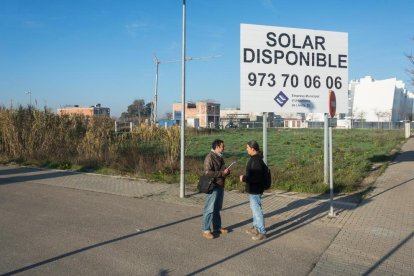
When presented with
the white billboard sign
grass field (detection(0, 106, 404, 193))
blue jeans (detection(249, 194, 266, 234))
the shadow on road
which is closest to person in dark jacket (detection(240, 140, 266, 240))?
blue jeans (detection(249, 194, 266, 234))

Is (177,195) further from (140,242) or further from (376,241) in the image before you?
(376,241)

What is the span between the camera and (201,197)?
1024 cm

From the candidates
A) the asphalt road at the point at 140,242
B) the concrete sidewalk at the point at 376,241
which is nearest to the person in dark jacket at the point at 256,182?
the asphalt road at the point at 140,242

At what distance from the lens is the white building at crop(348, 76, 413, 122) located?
396 feet

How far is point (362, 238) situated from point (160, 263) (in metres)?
3.34

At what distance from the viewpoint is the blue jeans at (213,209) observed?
682 cm

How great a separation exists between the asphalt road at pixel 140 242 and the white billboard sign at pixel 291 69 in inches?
146

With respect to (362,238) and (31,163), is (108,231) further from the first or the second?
(31,163)

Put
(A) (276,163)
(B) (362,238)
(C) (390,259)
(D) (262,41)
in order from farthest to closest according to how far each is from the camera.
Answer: (A) (276,163) < (D) (262,41) < (B) (362,238) < (C) (390,259)

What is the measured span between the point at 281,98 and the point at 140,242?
644cm

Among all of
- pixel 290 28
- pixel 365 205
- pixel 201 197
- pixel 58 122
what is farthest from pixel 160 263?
pixel 58 122

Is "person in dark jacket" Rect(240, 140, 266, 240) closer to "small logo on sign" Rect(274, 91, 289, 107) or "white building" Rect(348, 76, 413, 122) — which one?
"small logo on sign" Rect(274, 91, 289, 107)

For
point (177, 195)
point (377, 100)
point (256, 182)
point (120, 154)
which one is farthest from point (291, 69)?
point (377, 100)

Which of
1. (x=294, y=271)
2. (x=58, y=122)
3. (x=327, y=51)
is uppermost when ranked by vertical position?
(x=327, y=51)
